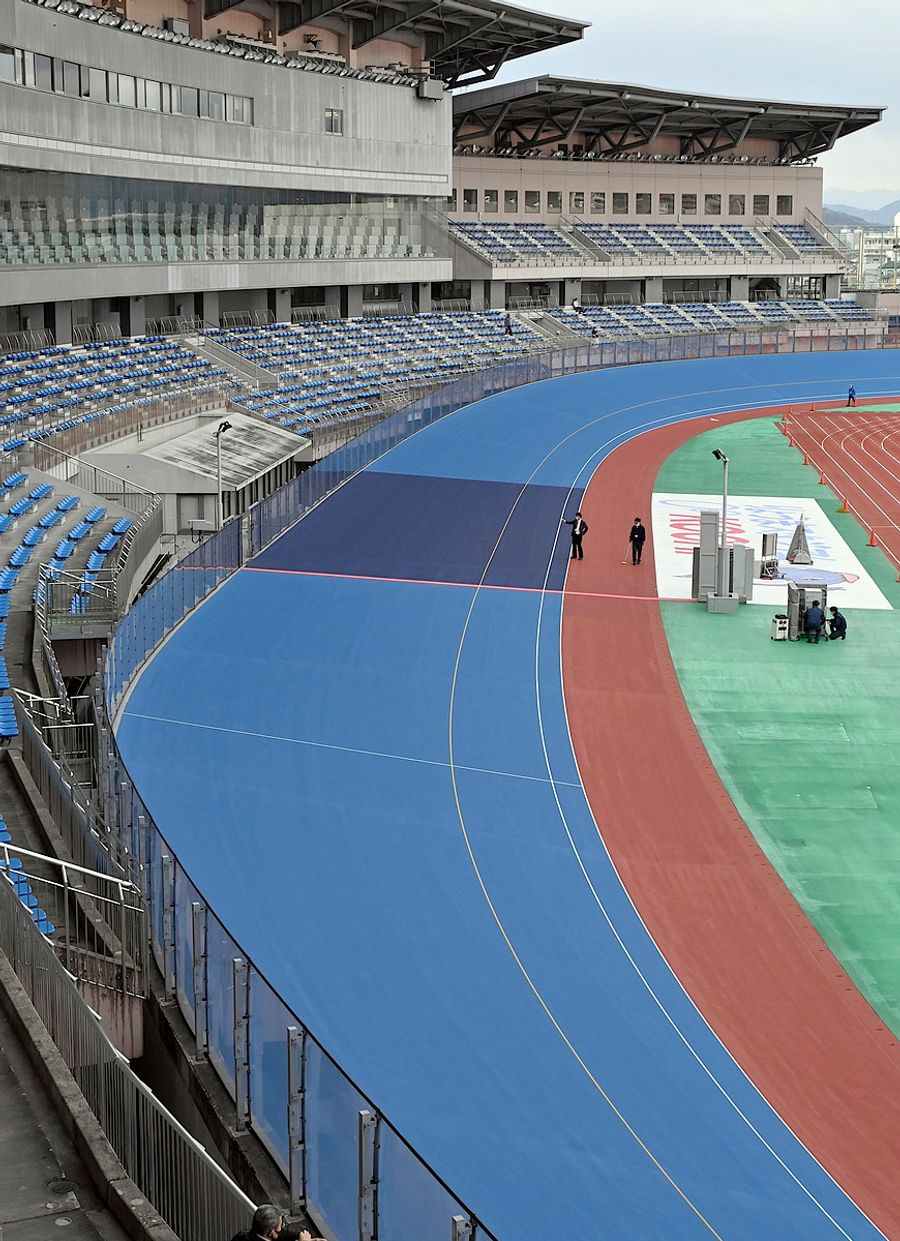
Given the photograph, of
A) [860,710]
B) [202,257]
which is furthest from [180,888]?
[202,257]

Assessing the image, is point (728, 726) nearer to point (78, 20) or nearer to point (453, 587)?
point (453, 587)

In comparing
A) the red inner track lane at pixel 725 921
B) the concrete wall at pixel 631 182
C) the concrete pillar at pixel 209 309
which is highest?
the concrete wall at pixel 631 182

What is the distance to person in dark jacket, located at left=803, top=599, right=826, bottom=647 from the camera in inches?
1200

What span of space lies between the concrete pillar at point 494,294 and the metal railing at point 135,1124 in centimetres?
7537

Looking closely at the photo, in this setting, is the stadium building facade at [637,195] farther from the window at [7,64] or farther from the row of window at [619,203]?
the window at [7,64]

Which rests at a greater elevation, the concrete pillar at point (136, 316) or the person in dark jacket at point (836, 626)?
the concrete pillar at point (136, 316)

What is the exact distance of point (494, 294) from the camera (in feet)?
278

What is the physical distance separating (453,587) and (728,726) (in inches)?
400

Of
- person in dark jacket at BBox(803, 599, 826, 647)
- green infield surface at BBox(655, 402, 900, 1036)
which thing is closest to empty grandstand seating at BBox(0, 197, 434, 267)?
green infield surface at BBox(655, 402, 900, 1036)

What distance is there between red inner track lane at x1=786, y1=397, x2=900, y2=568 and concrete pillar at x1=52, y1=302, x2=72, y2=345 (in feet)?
85.1

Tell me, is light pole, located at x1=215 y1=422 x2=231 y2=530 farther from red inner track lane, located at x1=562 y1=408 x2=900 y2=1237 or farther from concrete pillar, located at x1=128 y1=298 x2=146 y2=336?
concrete pillar, located at x1=128 y1=298 x2=146 y2=336

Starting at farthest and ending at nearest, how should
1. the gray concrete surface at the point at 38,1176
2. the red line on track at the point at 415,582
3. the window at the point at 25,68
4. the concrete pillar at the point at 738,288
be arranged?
the concrete pillar at the point at 738,288, the window at the point at 25,68, the red line on track at the point at 415,582, the gray concrete surface at the point at 38,1176

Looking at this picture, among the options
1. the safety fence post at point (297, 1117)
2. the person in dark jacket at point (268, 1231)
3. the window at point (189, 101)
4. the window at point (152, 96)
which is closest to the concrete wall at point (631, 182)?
the window at point (189, 101)

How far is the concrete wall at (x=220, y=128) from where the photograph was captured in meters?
48.5
